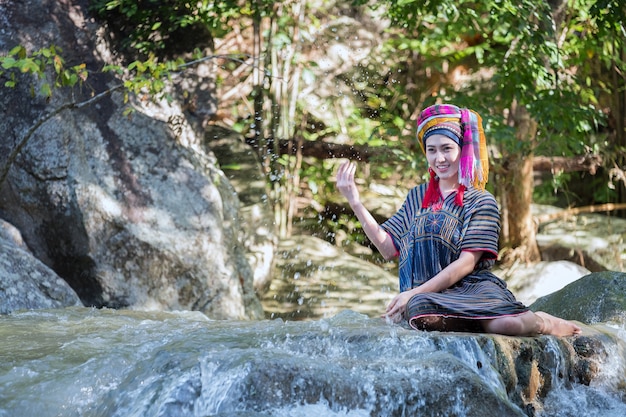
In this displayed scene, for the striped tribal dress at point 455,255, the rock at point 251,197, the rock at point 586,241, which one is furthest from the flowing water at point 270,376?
the rock at point 586,241

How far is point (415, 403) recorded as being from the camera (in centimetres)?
242

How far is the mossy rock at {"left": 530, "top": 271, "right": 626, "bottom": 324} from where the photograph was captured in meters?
3.95

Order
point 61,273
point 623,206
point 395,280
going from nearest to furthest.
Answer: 1. point 61,273
2. point 395,280
3. point 623,206

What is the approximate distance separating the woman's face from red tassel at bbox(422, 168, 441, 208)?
3.1 inches

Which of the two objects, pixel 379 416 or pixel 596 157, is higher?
pixel 596 157

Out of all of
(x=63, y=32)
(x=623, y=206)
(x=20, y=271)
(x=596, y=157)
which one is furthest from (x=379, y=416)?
(x=623, y=206)

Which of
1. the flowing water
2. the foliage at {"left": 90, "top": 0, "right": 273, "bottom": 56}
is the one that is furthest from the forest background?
the flowing water

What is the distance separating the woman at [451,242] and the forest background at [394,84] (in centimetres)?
271

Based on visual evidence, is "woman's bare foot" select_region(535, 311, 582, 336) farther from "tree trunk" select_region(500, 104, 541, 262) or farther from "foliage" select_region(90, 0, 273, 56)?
"tree trunk" select_region(500, 104, 541, 262)

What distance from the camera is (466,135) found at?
3395 mm

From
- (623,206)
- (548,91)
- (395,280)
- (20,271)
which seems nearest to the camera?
(20,271)

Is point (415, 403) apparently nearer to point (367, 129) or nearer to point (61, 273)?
point (61, 273)

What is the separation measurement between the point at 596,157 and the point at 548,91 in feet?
8.04

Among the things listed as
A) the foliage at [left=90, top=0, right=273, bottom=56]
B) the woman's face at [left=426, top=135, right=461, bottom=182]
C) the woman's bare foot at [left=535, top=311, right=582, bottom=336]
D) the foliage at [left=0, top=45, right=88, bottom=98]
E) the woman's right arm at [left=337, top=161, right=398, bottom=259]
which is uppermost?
the foliage at [left=90, top=0, right=273, bottom=56]
